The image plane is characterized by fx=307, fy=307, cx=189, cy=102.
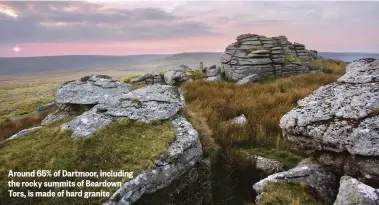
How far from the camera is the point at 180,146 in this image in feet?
19.6

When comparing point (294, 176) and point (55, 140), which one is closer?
point (294, 176)

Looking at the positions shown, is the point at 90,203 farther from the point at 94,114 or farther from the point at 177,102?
the point at 177,102

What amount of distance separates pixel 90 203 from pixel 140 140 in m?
1.67

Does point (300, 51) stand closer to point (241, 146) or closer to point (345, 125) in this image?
point (241, 146)

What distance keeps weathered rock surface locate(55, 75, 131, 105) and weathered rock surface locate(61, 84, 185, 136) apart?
175 cm

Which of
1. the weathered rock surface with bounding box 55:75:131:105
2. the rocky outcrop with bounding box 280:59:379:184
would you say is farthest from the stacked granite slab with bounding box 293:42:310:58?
the rocky outcrop with bounding box 280:59:379:184

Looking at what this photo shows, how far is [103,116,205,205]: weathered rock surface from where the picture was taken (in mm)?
5031

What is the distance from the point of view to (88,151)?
5.83 meters

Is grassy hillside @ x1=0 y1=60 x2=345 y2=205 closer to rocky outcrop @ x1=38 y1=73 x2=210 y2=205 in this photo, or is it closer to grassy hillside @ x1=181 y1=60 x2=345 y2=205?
grassy hillside @ x1=181 y1=60 x2=345 y2=205

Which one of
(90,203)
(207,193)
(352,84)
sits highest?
(352,84)

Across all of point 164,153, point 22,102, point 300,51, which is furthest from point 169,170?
point 22,102

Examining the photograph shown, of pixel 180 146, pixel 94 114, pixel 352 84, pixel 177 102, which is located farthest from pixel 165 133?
pixel 352 84

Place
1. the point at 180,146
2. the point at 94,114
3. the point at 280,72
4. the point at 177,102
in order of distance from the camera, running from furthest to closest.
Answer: the point at 280,72 → the point at 177,102 → the point at 94,114 → the point at 180,146

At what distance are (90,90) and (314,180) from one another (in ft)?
23.7
